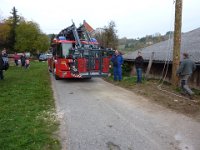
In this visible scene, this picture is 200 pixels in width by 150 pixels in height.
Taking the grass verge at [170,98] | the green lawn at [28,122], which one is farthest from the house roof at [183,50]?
the green lawn at [28,122]

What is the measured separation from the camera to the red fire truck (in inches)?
637

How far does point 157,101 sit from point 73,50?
24.3 feet

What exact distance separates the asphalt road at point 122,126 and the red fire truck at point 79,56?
4.91 meters

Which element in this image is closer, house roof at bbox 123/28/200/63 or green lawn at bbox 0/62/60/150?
green lawn at bbox 0/62/60/150

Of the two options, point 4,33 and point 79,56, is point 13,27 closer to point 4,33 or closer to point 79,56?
point 4,33

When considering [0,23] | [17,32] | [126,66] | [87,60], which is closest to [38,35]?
[17,32]

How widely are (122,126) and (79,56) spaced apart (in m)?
8.96

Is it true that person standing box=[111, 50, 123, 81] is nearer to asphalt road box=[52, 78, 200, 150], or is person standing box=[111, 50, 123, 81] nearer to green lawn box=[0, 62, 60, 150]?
asphalt road box=[52, 78, 200, 150]

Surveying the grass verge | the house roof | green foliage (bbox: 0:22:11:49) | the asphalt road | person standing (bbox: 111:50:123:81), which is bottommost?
the grass verge

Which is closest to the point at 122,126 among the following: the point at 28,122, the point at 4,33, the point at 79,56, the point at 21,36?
the point at 28,122

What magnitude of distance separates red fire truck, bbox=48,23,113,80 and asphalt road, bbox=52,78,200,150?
491cm

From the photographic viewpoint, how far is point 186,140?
6.45m

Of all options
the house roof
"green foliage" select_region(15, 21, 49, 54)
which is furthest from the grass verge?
"green foliage" select_region(15, 21, 49, 54)

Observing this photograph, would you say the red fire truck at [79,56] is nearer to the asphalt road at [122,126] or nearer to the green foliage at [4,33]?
the asphalt road at [122,126]
